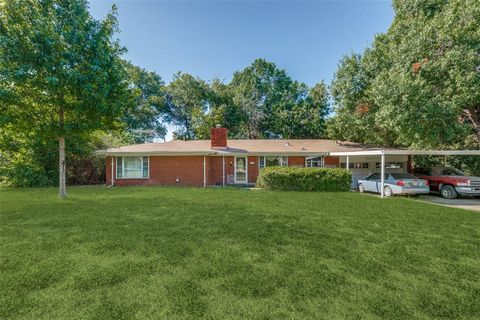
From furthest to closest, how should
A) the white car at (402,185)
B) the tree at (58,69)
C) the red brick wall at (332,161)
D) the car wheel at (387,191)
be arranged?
the red brick wall at (332,161) < the car wheel at (387,191) < the white car at (402,185) < the tree at (58,69)

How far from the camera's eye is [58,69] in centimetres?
888

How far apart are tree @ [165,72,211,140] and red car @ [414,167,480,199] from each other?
952 inches

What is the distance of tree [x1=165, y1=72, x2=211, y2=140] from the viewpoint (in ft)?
104

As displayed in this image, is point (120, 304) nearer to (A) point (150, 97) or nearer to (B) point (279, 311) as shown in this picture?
(B) point (279, 311)

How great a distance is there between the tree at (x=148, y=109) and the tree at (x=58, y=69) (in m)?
19.8

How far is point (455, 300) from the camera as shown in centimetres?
277

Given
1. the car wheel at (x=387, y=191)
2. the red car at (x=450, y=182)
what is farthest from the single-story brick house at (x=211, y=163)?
the car wheel at (x=387, y=191)

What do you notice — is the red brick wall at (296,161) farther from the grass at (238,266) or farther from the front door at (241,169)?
the grass at (238,266)

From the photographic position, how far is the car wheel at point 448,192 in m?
11.1

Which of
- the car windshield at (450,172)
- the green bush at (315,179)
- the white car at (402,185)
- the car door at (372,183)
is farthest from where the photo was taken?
the green bush at (315,179)

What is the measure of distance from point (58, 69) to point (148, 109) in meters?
22.9

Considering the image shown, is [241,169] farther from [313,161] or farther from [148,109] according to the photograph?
[148,109]

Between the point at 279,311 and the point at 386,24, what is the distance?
20036 mm

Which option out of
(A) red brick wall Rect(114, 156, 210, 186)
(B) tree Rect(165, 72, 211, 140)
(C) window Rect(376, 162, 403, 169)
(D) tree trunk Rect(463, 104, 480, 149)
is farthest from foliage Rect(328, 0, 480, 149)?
(B) tree Rect(165, 72, 211, 140)
